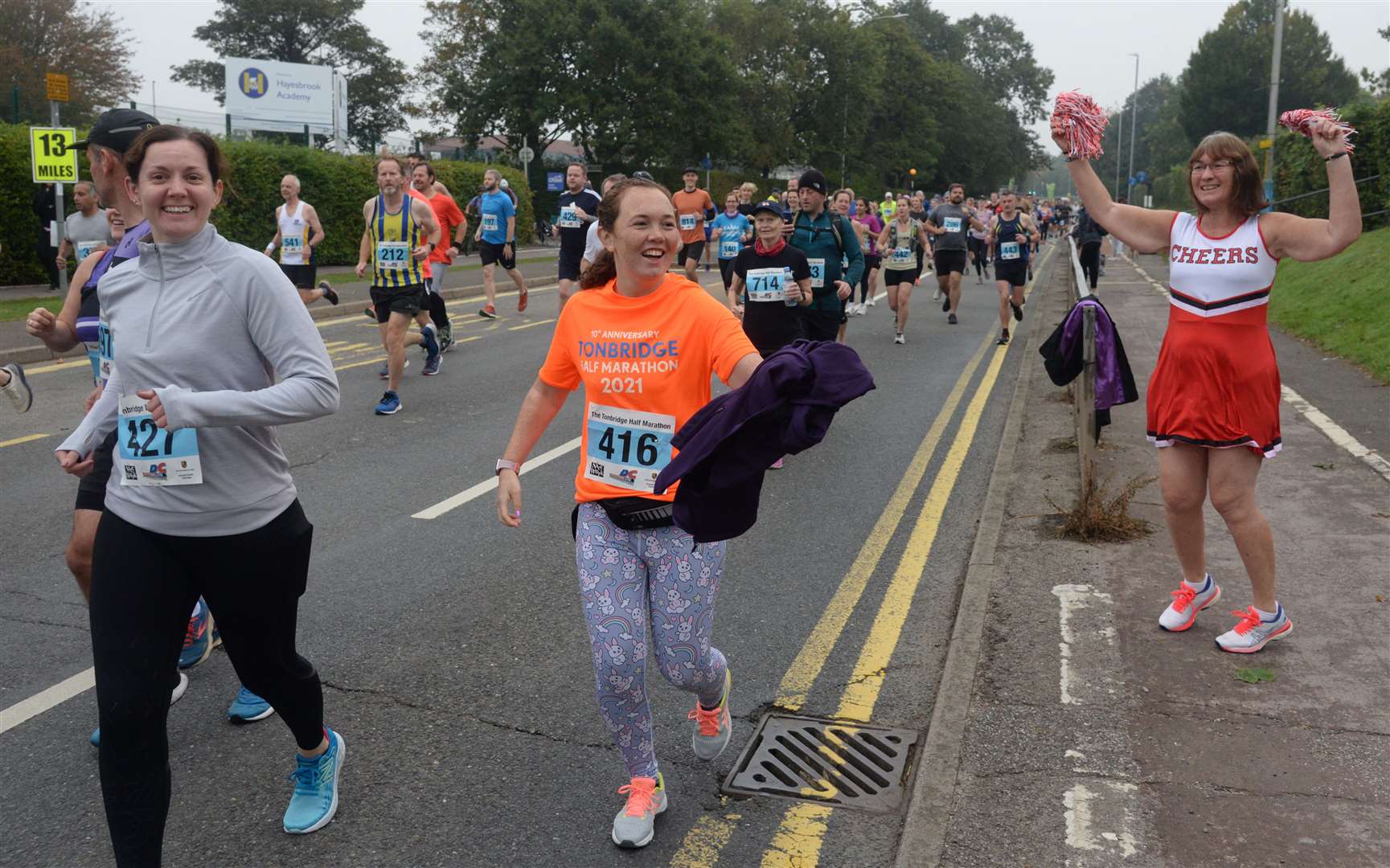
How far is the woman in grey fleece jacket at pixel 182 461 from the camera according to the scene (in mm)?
2899

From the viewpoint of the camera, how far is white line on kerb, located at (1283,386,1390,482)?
26.2 ft

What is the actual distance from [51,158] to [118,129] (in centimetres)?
1363

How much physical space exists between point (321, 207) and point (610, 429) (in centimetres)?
2617

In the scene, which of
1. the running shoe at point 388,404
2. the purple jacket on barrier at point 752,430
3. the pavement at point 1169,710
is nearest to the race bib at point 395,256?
the running shoe at point 388,404

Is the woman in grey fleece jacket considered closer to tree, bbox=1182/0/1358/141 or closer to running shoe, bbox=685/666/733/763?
running shoe, bbox=685/666/733/763

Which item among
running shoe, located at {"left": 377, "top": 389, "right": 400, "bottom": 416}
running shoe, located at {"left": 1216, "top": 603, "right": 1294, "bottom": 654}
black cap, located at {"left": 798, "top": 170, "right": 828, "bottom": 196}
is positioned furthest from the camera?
running shoe, located at {"left": 377, "top": 389, "right": 400, "bottom": 416}

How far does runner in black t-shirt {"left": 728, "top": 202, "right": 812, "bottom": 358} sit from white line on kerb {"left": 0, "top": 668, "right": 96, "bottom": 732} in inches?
196

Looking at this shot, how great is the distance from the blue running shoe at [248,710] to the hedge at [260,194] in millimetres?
14751

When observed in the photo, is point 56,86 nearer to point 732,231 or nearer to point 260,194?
point 732,231

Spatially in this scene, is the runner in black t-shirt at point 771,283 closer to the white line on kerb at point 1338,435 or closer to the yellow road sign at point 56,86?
the white line on kerb at point 1338,435

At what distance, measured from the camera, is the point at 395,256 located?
10617 millimetres

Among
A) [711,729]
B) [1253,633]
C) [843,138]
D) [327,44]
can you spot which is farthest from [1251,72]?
[711,729]

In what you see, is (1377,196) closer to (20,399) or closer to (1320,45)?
(20,399)

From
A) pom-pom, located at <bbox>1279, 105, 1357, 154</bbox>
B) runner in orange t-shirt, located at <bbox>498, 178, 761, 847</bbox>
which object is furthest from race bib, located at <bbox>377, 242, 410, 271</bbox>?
pom-pom, located at <bbox>1279, 105, 1357, 154</bbox>
